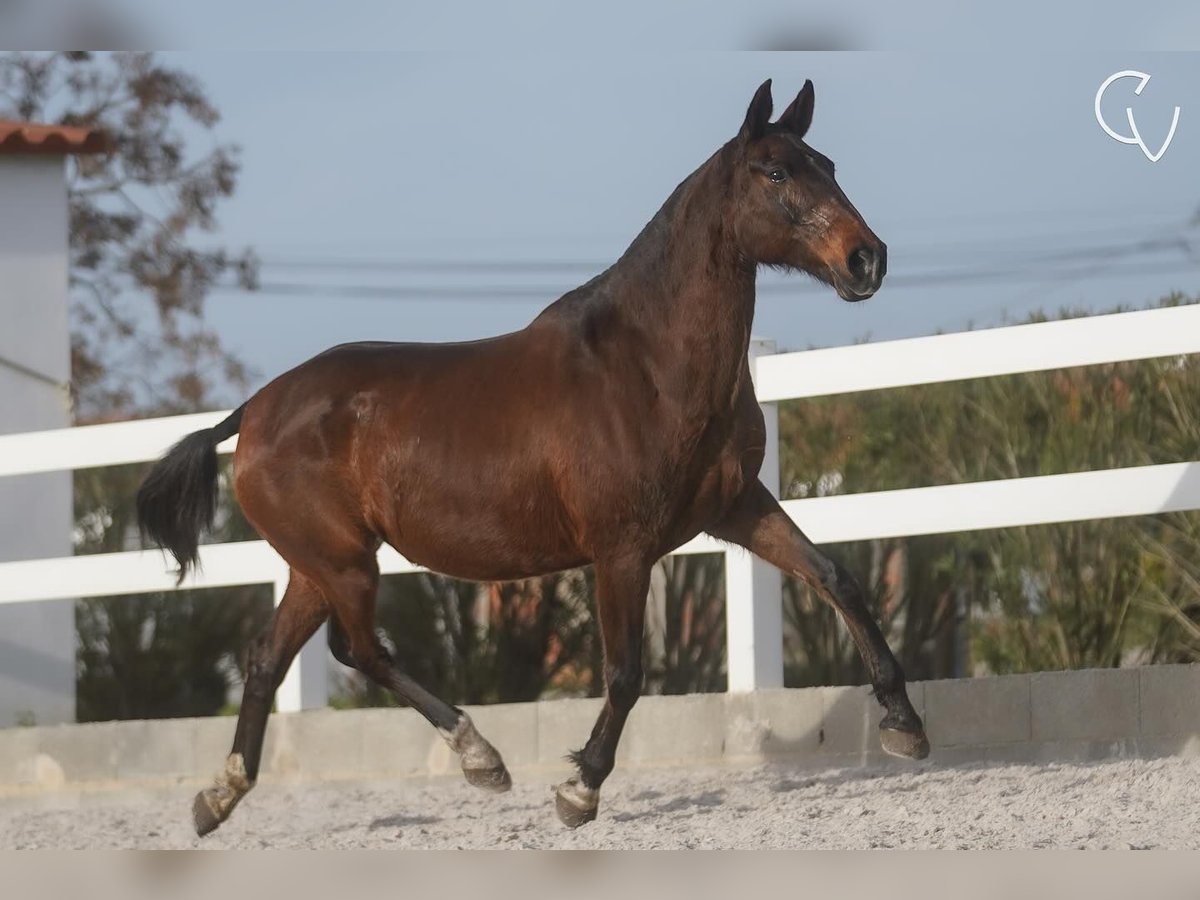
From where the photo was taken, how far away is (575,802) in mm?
4828

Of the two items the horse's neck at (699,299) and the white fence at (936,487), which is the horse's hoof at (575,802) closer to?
the horse's neck at (699,299)

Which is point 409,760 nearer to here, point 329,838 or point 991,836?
point 329,838

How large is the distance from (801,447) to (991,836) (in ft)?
13.1

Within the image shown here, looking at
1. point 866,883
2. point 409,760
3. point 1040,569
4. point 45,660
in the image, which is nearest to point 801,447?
point 1040,569

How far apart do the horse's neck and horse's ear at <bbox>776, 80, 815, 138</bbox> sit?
260 millimetres

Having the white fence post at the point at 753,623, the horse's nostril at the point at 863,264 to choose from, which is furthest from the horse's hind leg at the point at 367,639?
the horse's nostril at the point at 863,264

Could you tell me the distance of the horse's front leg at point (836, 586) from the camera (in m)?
4.84

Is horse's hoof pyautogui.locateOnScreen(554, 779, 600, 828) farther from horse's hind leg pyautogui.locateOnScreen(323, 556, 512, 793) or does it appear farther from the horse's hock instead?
the horse's hock

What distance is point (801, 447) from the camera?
27.5 ft

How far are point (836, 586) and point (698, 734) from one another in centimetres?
192

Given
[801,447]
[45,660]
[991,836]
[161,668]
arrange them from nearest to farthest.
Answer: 1. [991,836]
2. [801,447]
3. [161,668]
4. [45,660]

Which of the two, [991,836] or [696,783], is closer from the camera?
[991,836]

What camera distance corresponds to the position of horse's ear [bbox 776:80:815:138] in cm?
487

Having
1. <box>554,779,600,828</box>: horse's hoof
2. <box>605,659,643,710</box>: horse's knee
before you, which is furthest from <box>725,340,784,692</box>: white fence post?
<box>554,779,600,828</box>: horse's hoof
